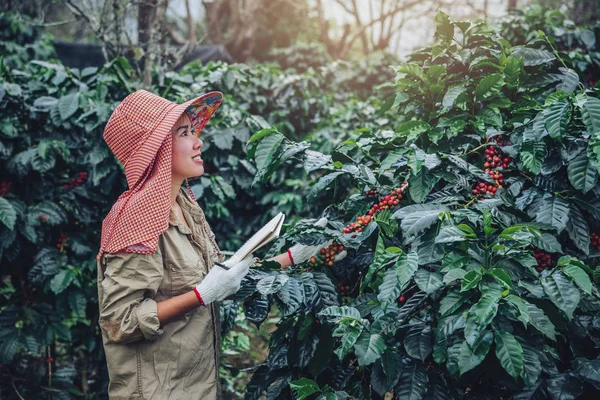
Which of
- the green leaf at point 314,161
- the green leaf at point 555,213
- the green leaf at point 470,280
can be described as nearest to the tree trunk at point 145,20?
the green leaf at point 314,161

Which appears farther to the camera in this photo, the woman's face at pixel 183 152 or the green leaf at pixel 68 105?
the green leaf at pixel 68 105

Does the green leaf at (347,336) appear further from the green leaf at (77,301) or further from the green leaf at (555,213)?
the green leaf at (77,301)

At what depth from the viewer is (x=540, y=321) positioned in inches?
64.8

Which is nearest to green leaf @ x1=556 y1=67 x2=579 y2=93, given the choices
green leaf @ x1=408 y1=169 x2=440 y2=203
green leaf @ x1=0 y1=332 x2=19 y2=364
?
green leaf @ x1=408 y1=169 x2=440 y2=203

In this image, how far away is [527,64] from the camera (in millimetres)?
2426

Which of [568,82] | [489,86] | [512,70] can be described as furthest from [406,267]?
[568,82]

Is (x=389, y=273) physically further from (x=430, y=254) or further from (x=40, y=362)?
(x=40, y=362)

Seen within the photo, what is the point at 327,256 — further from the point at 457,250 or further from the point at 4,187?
the point at 4,187

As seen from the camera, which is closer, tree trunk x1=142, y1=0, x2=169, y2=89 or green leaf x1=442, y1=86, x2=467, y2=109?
green leaf x1=442, y1=86, x2=467, y2=109

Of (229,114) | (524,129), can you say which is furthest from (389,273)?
(229,114)

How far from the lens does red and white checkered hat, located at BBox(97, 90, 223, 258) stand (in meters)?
1.92

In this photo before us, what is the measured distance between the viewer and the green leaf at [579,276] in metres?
1.60

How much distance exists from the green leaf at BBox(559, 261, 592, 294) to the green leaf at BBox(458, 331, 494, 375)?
0.31 metres

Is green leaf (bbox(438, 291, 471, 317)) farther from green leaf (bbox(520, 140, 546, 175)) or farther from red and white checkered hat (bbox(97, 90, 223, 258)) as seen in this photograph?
red and white checkered hat (bbox(97, 90, 223, 258))
